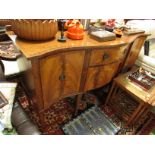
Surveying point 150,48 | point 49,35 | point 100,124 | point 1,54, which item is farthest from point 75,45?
point 150,48

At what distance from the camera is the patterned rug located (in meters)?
1.50

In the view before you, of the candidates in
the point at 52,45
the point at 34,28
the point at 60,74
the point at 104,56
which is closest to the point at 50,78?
the point at 60,74

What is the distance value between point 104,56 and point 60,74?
388mm

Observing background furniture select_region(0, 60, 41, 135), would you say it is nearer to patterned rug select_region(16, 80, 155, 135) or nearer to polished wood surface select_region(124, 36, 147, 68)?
patterned rug select_region(16, 80, 155, 135)

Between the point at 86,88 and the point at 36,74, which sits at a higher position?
the point at 36,74

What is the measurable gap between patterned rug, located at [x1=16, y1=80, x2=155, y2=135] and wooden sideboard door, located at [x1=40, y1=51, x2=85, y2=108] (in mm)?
477

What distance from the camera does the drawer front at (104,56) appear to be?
1059 mm

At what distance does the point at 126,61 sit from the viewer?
1.53 metres

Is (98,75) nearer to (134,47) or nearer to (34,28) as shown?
(134,47)

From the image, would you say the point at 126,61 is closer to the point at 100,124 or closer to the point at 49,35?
the point at 100,124

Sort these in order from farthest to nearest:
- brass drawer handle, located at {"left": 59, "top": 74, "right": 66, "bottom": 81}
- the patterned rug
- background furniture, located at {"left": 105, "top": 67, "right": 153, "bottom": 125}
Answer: the patterned rug < background furniture, located at {"left": 105, "top": 67, "right": 153, "bottom": 125} < brass drawer handle, located at {"left": 59, "top": 74, "right": 66, "bottom": 81}

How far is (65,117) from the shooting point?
162 cm

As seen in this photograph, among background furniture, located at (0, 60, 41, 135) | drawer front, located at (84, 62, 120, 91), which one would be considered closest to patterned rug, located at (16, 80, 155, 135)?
background furniture, located at (0, 60, 41, 135)
